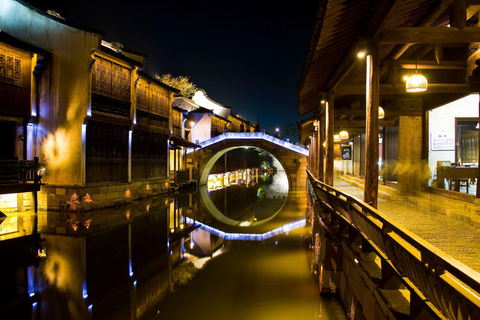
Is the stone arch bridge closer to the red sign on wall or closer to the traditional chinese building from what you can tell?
the traditional chinese building

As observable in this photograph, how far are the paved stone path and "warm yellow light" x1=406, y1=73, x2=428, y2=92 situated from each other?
10.1 feet

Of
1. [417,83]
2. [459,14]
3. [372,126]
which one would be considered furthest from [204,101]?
[459,14]

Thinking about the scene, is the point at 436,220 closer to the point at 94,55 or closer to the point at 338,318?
the point at 338,318

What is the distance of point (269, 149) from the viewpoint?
29.4 m

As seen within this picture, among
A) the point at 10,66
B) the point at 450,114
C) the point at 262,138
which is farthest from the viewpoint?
the point at 262,138

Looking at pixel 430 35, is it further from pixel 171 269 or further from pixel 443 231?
pixel 171 269

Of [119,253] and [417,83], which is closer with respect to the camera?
[417,83]

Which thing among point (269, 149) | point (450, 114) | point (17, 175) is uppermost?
point (450, 114)

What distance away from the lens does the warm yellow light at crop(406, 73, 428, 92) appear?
7219 millimetres

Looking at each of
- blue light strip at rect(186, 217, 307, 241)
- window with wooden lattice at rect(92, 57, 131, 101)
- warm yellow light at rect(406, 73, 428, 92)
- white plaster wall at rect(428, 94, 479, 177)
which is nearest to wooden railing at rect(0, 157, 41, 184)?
window with wooden lattice at rect(92, 57, 131, 101)

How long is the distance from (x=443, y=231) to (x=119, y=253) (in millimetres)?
8065

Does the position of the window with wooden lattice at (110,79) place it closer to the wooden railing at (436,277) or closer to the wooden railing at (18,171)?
the wooden railing at (18,171)

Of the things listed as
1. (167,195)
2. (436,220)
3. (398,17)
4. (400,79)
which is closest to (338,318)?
(436,220)

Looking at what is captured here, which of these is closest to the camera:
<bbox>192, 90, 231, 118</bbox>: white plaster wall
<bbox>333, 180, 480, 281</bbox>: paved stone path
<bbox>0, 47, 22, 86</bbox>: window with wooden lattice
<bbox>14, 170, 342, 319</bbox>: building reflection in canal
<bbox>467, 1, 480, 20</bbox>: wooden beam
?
<bbox>333, 180, 480, 281</bbox>: paved stone path
